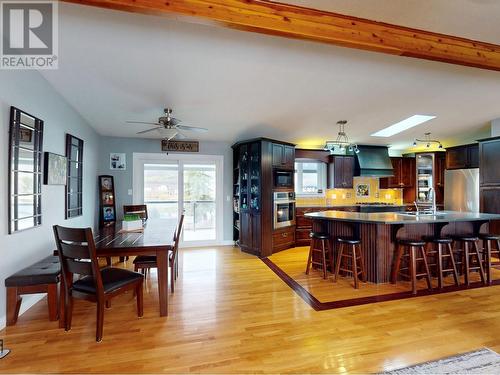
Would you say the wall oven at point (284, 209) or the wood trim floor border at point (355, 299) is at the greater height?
the wall oven at point (284, 209)

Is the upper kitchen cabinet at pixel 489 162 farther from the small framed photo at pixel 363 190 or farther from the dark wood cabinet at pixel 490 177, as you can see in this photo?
the small framed photo at pixel 363 190

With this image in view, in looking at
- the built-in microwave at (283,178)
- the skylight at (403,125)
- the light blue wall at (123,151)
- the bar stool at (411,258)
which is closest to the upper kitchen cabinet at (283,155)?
the built-in microwave at (283,178)

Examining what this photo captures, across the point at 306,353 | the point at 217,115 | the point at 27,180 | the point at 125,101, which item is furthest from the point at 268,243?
the point at 27,180

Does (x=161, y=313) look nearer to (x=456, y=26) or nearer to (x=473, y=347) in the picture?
(x=473, y=347)

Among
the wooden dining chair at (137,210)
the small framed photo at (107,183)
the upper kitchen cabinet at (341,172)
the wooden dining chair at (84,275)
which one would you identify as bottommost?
the wooden dining chair at (84,275)

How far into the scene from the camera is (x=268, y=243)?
5.13m

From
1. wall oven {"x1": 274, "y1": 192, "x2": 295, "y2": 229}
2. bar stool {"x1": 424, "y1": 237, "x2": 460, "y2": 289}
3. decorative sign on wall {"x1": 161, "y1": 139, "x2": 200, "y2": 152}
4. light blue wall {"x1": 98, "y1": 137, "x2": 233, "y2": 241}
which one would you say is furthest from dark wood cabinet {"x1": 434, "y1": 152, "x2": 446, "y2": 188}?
decorative sign on wall {"x1": 161, "y1": 139, "x2": 200, "y2": 152}

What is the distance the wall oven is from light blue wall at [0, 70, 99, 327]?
11.6 feet

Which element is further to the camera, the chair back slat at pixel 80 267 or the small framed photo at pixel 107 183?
the small framed photo at pixel 107 183

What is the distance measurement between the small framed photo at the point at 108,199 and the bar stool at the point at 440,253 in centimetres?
557

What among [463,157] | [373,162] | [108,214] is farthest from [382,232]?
[108,214]

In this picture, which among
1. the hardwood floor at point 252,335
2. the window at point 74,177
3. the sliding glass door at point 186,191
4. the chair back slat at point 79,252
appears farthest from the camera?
the sliding glass door at point 186,191

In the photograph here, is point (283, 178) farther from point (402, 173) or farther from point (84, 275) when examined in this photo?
point (84, 275)

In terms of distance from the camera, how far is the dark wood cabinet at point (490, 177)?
15.4ft
